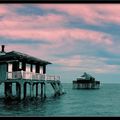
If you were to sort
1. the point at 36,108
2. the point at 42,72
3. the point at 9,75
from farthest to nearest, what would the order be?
1. the point at 42,72
2. the point at 36,108
3. the point at 9,75

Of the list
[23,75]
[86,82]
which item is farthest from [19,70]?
[86,82]

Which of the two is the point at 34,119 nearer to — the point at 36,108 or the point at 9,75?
the point at 9,75

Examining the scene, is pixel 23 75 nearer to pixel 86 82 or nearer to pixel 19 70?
pixel 19 70

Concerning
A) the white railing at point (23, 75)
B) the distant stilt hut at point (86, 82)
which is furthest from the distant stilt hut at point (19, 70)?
the distant stilt hut at point (86, 82)

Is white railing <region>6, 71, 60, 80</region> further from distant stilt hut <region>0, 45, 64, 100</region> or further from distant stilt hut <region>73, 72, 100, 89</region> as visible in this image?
distant stilt hut <region>73, 72, 100, 89</region>

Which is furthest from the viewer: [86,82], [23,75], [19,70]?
[86,82]

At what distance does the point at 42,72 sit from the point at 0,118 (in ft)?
110

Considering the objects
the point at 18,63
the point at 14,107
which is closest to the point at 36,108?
the point at 14,107

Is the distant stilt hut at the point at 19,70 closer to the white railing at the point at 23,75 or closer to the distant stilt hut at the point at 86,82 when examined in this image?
the white railing at the point at 23,75

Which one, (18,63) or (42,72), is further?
(42,72)

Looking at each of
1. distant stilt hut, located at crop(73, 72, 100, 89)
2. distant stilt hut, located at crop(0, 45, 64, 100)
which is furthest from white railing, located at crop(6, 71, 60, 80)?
distant stilt hut, located at crop(73, 72, 100, 89)

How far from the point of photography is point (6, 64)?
33000mm

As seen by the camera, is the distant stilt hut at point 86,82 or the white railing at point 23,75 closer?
the white railing at point 23,75

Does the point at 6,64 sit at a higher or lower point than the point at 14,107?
higher
